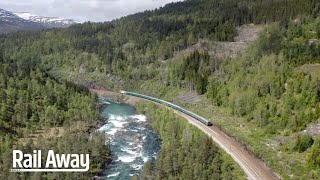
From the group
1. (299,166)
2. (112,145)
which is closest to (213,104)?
(112,145)

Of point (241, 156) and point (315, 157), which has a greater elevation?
point (315, 157)

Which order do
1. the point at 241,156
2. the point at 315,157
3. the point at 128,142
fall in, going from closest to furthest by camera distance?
the point at 315,157 < the point at 241,156 < the point at 128,142

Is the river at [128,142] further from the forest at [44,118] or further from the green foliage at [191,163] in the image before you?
the green foliage at [191,163]

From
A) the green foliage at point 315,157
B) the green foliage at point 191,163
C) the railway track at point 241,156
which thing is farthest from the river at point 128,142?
the green foliage at point 315,157

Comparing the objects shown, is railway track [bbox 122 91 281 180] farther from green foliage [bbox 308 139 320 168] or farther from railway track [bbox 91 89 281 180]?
green foliage [bbox 308 139 320 168]

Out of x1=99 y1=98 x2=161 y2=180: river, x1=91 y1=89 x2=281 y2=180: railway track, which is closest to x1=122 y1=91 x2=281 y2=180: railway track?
x1=91 y1=89 x2=281 y2=180: railway track

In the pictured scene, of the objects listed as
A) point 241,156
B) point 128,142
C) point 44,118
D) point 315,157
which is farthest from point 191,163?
point 44,118

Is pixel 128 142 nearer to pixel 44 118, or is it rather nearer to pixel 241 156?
pixel 44 118

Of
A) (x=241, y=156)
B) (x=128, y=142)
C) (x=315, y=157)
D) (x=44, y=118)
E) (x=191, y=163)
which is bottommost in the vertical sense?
(x=128, y=142)

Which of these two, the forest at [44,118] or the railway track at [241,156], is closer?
the railway track at [241,156]
